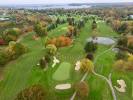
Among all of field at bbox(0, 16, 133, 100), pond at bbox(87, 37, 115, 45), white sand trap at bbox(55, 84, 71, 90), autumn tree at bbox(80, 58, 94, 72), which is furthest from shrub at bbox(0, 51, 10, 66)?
pond at bbox(87, 37, 115, 45)

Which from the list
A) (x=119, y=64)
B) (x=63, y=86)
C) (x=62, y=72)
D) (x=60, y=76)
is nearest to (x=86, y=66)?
(x=62, y=72)

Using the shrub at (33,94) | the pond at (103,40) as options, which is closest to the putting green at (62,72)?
the shrub at (33,94)

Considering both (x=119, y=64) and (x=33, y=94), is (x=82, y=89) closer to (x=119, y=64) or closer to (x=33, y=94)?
(x=33, y=94)

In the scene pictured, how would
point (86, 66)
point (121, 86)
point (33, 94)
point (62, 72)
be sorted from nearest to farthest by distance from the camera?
point (33, 94)
point (121, 86)
point (86, 66)
point (62, 72)

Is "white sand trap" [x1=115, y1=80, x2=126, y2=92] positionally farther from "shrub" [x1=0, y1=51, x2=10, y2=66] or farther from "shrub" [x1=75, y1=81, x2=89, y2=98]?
"shrub" [x1=0, y1=51, x2=10, y2=66]

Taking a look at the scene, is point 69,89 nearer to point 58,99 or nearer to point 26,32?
point 58,99
